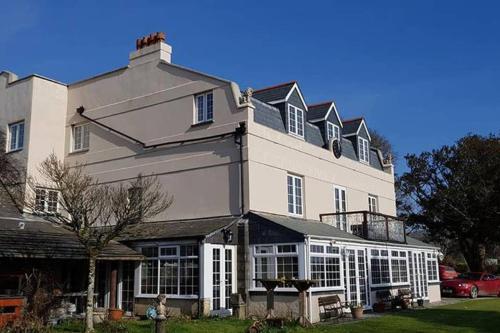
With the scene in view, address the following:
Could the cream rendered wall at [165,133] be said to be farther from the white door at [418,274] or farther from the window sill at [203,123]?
the white door at [418,274]

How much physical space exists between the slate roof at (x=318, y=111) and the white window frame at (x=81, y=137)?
34.1ft

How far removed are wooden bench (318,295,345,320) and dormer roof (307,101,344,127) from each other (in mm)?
9556

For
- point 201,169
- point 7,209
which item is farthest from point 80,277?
point 201,169

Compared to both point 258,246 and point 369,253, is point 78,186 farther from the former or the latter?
point 369,253

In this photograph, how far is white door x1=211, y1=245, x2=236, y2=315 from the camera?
60.4 ft

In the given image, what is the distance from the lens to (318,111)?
86.6 feet

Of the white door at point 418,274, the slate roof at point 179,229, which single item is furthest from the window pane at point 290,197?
the white door at point 418,274

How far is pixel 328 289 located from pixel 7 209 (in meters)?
13.3

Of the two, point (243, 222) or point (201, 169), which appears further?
point (201, 169)

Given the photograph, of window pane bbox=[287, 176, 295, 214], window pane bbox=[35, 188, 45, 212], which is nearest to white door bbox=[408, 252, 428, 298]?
window pane bbox=[287, 176, 295, 214]

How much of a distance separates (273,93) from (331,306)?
913cm

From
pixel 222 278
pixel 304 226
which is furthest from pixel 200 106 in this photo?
pixel 222 278

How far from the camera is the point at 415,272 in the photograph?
26016 millimetres

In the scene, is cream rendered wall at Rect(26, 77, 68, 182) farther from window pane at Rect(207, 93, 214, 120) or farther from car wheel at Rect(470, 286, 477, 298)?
car wheel at Rect(470, 286, 477, 298)
